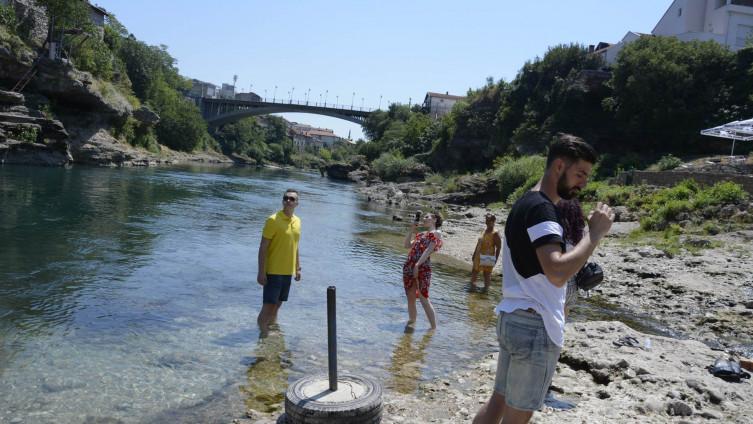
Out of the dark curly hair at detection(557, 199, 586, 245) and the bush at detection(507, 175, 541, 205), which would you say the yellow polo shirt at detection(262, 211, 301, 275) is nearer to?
the dark curly hair at detection(557, 199, 586, 245)

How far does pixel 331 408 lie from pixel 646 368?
391 cm

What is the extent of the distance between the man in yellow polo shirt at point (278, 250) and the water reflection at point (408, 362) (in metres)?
1.86

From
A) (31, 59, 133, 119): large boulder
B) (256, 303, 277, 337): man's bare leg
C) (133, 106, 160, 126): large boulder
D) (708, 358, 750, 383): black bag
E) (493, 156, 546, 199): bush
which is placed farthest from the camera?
(133, 106, 160, 126): large boulder

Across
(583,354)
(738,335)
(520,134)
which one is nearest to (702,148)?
(520,134)

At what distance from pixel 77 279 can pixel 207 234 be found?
7.76 m

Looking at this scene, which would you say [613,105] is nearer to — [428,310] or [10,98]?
[428,310]

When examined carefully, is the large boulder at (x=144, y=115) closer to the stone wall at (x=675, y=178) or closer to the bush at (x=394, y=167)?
the bush at (x=394, y=167)

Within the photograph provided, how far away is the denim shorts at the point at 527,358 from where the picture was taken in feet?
10.4

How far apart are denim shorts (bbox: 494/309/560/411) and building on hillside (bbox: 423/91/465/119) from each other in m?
102

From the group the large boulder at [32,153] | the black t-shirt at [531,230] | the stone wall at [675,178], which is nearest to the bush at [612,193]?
the stone wall at [675,178]

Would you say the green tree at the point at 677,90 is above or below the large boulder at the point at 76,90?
above

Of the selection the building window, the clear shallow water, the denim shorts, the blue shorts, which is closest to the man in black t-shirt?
the denim shorts

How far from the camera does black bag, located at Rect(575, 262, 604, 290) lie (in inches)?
172

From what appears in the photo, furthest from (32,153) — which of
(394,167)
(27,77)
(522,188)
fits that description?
(394,167)
